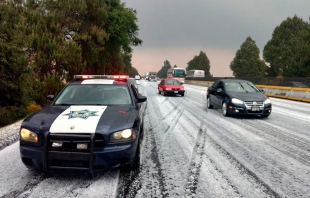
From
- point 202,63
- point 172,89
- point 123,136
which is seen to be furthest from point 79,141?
point 202,63

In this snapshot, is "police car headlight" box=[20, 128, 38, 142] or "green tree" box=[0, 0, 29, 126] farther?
"green tree" box=[0, 0, 29, 126]

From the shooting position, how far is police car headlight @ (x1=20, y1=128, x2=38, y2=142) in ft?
13.3

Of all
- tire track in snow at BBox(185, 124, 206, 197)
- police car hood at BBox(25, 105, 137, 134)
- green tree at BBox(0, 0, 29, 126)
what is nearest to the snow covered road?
tire track in snow at BBox(185, 124, 206, 197)

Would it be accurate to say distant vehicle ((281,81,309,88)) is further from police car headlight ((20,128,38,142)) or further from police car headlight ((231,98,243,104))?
police car headlight ((20,128,38,142))

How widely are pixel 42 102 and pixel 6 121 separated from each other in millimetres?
4379

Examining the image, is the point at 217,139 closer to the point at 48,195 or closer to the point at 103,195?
the point at 103,195

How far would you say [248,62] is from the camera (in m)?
81.9

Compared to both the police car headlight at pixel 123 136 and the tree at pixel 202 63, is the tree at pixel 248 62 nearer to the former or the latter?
the tree at pixel 202 63

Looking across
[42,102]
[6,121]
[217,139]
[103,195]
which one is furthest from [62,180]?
[42,102]

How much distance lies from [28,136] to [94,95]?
6.01ft

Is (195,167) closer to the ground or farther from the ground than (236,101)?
closer to the ground

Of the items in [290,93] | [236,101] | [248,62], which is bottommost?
[290,93]

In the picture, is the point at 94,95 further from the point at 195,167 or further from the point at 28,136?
the point at 195,167

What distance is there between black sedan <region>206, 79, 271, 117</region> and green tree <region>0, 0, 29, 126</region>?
8059 millimetres
